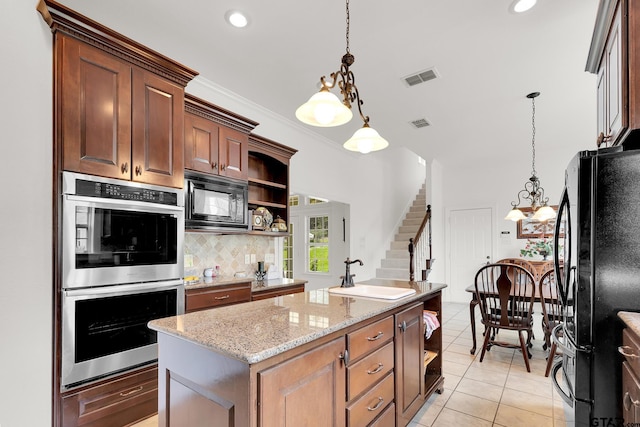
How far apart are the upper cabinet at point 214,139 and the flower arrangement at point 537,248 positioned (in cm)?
572

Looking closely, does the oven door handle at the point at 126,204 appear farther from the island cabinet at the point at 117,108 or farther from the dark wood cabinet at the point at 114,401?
the dark wood cabinet at the point at 114,401

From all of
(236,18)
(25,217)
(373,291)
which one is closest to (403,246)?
(373,291)

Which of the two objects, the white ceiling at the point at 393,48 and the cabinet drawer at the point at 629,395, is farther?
the white ceiling at the point at 393,48

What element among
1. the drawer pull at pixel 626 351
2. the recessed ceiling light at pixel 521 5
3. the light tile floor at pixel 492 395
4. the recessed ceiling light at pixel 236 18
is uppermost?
the recessed ceiling light at pixel 521 5

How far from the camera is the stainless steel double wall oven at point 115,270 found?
1.89 metres

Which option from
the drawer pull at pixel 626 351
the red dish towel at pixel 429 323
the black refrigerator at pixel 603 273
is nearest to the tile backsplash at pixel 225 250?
the red dish towel at pixel 429 323

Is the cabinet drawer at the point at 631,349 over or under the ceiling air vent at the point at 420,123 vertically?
under

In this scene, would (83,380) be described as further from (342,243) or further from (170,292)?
(342,243)

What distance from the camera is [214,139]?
317 cm

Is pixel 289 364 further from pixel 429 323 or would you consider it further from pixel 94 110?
pixel 94 110

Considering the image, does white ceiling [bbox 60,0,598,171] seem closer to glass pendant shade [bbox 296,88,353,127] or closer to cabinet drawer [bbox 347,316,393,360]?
glass pendant shade [bbox 296,88,353,127]

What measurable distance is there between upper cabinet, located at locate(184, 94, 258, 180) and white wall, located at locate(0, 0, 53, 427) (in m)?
1.14

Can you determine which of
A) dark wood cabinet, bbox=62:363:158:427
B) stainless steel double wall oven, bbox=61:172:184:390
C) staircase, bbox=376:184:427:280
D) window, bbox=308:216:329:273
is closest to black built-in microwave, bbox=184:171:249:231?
stainless steel double wall oven, bbox=61:172:184:390

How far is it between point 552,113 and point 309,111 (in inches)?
167
